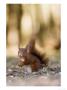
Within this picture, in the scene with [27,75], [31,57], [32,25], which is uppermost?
[32,25]

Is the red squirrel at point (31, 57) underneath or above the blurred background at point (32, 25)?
underneath

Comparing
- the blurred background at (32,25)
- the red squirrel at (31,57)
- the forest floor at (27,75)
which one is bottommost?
the forest floor at (27,75)

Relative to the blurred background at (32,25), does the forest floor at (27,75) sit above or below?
below

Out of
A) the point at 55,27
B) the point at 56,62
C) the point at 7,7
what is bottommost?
the point at 56,62

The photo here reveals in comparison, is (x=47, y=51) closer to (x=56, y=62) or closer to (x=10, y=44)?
(x=56, y=62)

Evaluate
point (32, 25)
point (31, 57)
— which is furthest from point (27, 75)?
point (32, 25)

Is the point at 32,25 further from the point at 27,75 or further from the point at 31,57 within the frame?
the point at 27,75

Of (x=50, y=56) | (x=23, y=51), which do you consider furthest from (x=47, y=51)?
(x=23, y=51)

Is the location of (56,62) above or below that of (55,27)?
below
